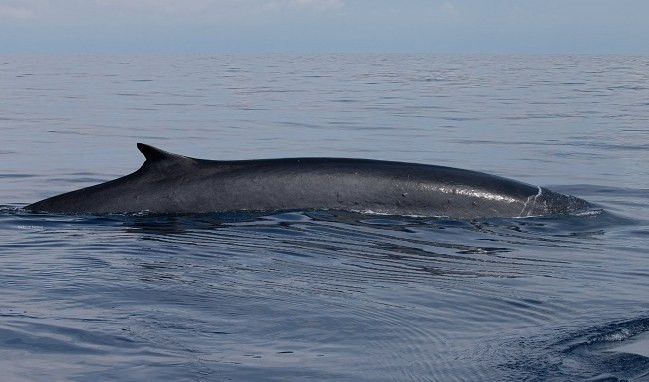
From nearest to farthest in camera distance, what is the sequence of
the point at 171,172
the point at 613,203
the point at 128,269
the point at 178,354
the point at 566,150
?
the point at 178,354, the point at 128,269, the point at 171,172, the point at 613,203, the point at 566,150

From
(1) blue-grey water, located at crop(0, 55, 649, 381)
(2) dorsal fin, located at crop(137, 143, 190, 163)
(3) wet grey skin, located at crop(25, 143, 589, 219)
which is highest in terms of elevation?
(2) dorsal fin, located at crop(137, 143, 190, 163)

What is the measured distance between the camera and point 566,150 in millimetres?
20766

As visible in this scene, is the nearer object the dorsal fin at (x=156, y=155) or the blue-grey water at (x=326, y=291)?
the blue-grey water at (x=326, y=291)

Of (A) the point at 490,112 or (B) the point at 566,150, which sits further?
(A) the point at 490,112

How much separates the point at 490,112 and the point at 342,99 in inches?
303

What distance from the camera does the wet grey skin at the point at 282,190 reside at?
10.9 meters

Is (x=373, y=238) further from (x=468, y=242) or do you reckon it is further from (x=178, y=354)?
(x=178, y=354)

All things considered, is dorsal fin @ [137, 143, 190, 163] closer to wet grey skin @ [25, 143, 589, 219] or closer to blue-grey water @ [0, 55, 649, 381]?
wet grey skin @ [25, 143, 589, 219]

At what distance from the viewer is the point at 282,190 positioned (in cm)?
1107

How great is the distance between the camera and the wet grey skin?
1092 centimetres

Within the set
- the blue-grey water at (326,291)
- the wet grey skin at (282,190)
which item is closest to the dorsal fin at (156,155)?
the wet grey skin at (282,190)

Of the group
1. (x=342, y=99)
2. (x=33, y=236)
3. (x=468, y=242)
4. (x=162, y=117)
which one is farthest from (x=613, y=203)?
(x=342, y=99)

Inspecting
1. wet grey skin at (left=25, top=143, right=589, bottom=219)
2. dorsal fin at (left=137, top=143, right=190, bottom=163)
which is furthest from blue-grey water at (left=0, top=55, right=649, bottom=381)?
dorsal fin at (left=137, top=143, right=190, bottom=163)

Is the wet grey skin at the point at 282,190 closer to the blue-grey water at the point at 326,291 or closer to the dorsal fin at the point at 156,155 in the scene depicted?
the dorsal fin at the point at 156,155
